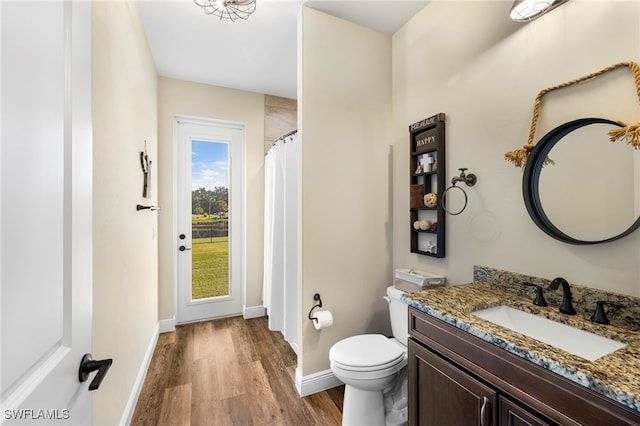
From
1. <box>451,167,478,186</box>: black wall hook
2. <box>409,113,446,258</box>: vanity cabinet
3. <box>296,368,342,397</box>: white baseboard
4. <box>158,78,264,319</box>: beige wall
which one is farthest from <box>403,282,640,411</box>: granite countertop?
<box>158,78,264,319</box>: beige wall

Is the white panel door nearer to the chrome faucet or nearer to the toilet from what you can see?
the toilet

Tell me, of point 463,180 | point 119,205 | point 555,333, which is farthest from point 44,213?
point 463,180

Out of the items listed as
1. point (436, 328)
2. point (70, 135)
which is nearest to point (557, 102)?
point (436, 328)

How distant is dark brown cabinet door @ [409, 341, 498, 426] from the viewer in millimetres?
959

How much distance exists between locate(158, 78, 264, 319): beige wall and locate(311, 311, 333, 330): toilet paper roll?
1509 millimetres

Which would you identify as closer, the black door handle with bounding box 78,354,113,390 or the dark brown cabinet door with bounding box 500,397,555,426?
the black door handle with bounding box 78,354,113,390

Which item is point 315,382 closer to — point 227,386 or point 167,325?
point 227,386

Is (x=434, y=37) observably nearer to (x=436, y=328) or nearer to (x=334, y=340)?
(x=436, y=328)

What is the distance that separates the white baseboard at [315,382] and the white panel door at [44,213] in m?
1.45

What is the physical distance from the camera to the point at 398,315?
1852mm

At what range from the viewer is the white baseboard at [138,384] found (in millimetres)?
1597

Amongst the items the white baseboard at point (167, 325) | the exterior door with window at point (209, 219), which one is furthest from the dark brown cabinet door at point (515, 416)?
the white baseboard at point (167, 325)

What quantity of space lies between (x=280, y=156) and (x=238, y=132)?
42.3 inches

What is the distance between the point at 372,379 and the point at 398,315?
1.57ft
